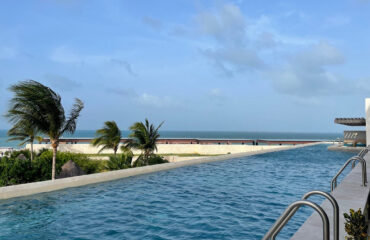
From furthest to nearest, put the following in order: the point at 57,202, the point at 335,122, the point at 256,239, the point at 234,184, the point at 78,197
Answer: the point at 335,122 → the point at 234,184 → the point at 78,197 → the point at 57,202 → the point at 256,239

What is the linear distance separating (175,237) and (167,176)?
661cm

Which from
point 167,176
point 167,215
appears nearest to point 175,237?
point 167,215

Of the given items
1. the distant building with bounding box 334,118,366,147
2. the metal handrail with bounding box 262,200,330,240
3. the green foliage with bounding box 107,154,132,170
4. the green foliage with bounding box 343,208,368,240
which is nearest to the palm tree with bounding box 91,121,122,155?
the green foliage with bounding box 107,154,132,170

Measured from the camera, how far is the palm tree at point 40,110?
34.4 ft

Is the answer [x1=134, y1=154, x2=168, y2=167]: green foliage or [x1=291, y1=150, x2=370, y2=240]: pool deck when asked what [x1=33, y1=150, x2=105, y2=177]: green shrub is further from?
[x1=291, y1=150, x2=370, y2=240]: pool deck

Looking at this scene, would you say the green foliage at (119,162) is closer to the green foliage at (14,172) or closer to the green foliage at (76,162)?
the green foliage at (76,162)

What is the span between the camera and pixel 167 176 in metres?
11.8

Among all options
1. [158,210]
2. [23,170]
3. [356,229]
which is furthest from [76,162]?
[356,229]

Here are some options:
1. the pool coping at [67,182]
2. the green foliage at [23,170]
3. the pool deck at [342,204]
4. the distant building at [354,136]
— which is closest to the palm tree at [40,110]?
the green foliage at [23,170]

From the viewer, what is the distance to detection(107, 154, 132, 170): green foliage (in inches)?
577

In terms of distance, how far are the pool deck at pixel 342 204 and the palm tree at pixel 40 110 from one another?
9.10 metres

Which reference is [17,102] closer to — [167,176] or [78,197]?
[78,197]

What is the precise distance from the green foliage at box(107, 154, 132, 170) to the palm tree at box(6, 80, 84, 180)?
3.55m

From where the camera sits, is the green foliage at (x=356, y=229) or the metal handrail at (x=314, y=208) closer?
the metal handrail at (x=314, y=208)
